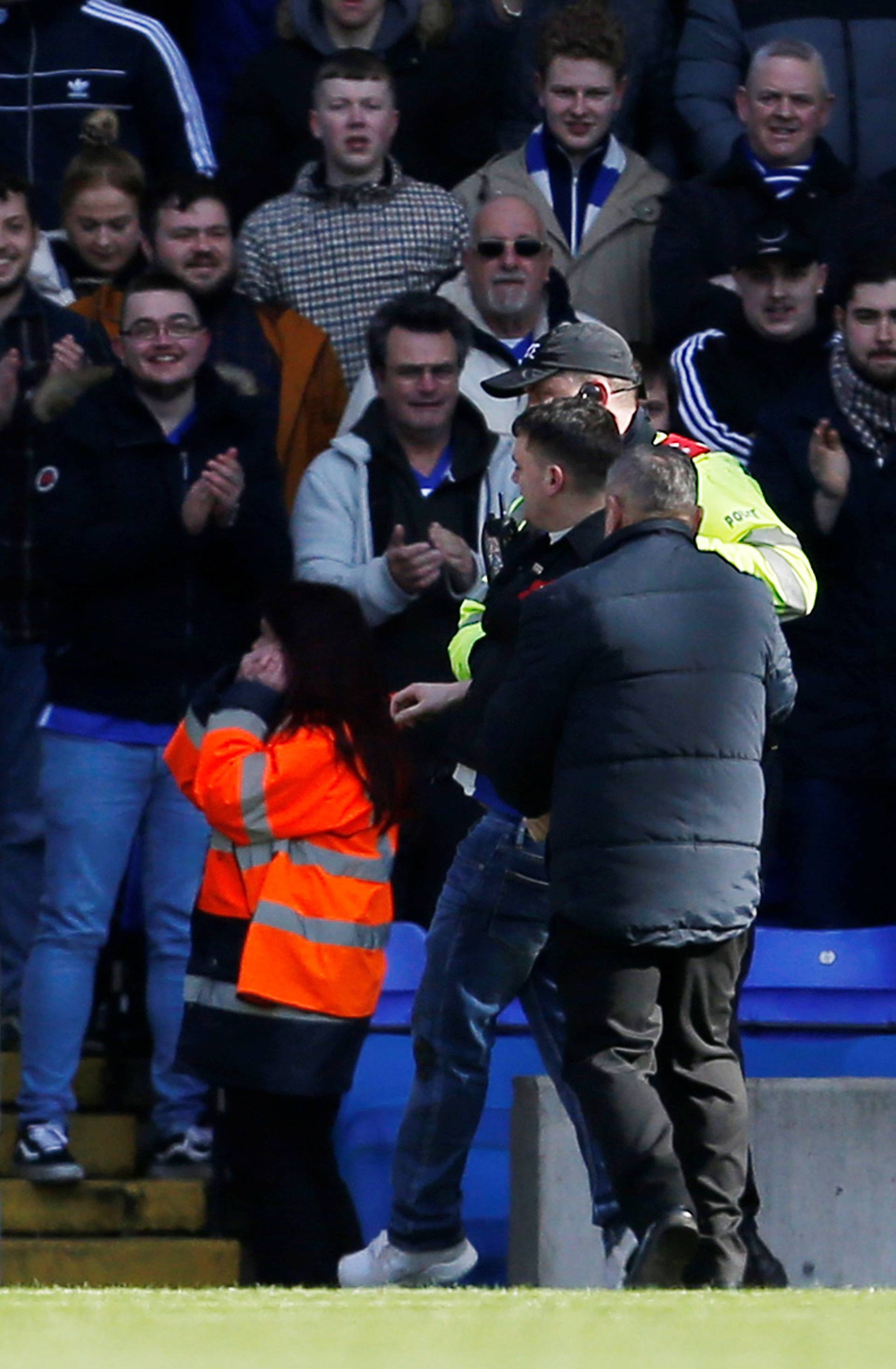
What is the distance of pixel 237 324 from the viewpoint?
8578mm

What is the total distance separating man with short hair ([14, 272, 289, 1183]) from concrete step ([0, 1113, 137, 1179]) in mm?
181

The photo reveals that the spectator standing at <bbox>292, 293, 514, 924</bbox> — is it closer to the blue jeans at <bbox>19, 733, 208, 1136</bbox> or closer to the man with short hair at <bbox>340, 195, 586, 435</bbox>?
the man with short hair at <bbox>340, 195, 586, 435</bbox>

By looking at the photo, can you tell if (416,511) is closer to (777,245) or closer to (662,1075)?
(777,245)

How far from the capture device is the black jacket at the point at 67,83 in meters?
9.55

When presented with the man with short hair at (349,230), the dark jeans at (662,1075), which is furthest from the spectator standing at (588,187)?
the dark jeans at (662,1075)

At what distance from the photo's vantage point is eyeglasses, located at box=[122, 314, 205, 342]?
766 cm

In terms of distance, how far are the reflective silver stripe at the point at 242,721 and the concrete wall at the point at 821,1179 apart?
102 cm

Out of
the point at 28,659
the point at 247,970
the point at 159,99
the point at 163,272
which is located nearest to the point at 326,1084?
the point at 247,970

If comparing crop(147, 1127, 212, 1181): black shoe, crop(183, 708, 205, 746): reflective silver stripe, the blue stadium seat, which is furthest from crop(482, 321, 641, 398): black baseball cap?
crop(147, 1127, 212, 1181): black shoe

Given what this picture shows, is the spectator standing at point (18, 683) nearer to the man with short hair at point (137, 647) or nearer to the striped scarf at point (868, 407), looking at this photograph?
the man with short hair at point (137, 647)

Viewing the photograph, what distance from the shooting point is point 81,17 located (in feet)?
31.4

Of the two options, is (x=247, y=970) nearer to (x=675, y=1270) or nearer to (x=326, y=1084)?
(x=326, y=1084)

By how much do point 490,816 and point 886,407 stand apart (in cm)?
245

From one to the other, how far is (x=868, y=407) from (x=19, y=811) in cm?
251
